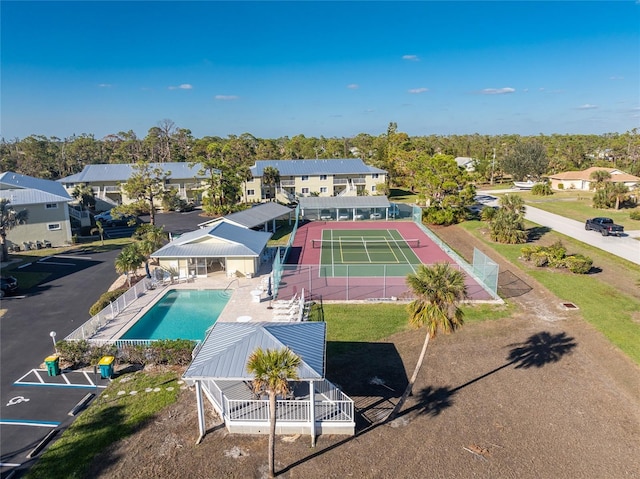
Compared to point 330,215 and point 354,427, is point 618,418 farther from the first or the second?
point 330,215

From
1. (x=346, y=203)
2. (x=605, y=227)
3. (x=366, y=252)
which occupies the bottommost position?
(x=366, y=252)

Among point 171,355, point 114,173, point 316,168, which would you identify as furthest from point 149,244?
point 316,168

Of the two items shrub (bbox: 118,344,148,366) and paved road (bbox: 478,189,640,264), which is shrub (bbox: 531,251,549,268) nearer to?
paved road (bbox: 478,189,640,264)

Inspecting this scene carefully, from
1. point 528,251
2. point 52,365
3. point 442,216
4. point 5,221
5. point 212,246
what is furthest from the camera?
point 442,216

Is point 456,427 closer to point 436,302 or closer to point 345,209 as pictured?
point 436,302

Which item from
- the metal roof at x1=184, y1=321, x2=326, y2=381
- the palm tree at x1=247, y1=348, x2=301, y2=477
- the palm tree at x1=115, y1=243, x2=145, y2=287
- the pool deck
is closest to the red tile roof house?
the pool deck

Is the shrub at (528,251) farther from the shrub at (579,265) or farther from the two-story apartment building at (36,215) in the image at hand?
the two-story apartment building at (36,215)

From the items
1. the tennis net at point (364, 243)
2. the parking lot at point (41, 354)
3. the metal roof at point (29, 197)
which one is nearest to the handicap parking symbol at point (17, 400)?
the parking lot at point (41, 354)
